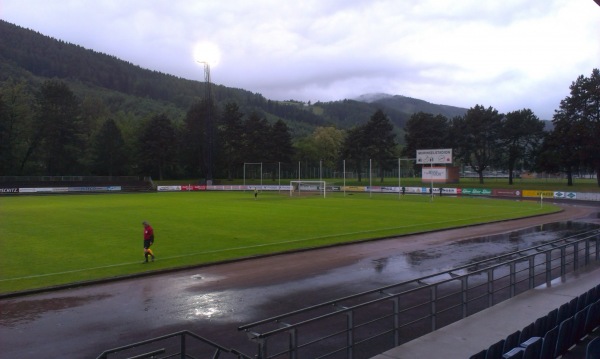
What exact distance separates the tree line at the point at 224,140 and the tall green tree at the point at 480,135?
0.66 feet

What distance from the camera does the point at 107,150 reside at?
97.6 metres

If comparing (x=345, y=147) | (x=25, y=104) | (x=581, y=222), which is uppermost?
(x=25, y=104)

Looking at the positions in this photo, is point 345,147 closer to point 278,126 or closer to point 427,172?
point 278,126

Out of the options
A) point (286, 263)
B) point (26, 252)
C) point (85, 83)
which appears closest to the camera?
point (286, 263)

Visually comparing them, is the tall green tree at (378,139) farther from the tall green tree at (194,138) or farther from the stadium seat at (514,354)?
the stadium seat at (514,354)

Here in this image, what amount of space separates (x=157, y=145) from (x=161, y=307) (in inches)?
3657

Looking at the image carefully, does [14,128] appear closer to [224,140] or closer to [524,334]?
[224,140]

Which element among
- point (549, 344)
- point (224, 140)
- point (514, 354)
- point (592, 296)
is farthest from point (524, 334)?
point (224, 140)

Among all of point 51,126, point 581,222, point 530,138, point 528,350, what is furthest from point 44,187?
point 530,138

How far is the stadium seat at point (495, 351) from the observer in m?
6.03

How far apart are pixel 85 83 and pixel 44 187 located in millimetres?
119715

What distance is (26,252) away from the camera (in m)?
21.6

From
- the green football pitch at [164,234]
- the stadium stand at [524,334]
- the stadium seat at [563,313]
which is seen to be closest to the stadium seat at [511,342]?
the stadium stand at [524,334]

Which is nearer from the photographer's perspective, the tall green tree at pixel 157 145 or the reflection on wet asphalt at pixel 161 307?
the reflection on wet asphalt at pixel 161 307
